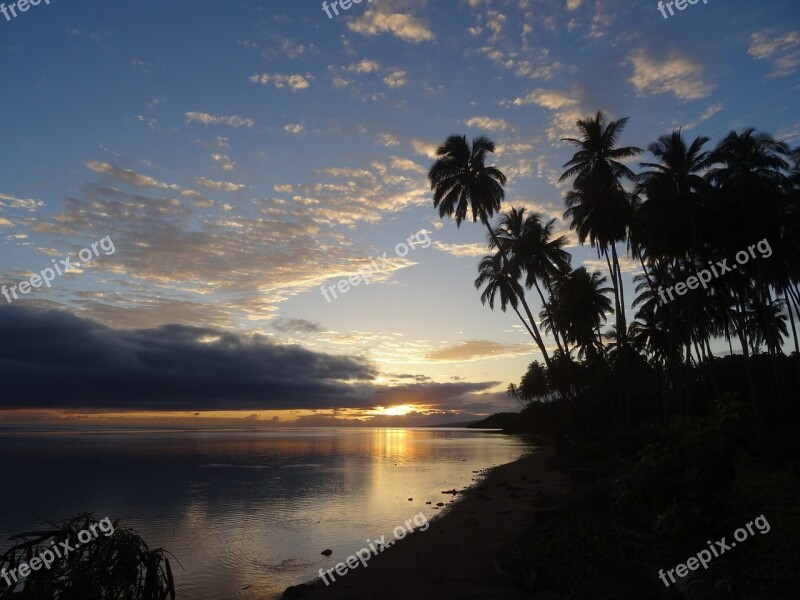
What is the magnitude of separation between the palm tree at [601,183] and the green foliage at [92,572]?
3421 cm

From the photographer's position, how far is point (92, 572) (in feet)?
19.7

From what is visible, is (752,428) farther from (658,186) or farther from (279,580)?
(658,186)

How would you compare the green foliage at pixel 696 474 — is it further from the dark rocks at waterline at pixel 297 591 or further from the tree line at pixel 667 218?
the tree line at pixel 667 218

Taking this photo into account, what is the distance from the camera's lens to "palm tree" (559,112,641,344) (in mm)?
34875

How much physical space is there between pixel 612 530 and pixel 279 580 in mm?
8527

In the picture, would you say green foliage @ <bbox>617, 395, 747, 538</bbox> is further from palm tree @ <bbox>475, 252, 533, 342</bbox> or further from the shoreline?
palm tree @ <bbox>475, 252, 533, 342</bbox>

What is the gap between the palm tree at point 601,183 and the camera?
34875mm

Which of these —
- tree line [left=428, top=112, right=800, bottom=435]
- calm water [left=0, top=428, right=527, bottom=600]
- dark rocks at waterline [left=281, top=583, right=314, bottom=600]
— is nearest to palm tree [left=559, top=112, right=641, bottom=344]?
tree line [left=428, top=112, right=800, bottom=435]

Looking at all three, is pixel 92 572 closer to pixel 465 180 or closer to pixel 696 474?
pixel 696 474

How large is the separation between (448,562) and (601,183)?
94.1 ft

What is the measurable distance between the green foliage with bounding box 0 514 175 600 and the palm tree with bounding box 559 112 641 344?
1347 inches

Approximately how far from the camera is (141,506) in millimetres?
25234

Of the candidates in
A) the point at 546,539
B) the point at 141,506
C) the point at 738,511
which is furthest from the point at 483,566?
the point at 141,506

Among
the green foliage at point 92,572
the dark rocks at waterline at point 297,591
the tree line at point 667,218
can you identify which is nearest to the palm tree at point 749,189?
the tree line at point 667,218
